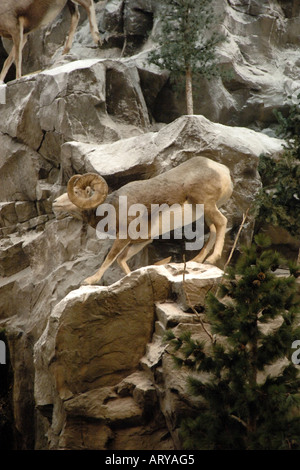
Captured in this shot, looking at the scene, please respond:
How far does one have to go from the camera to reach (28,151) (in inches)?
394

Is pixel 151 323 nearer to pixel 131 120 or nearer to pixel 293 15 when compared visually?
pixel 131 120

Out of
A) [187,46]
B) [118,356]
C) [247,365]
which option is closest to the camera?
[247,365]

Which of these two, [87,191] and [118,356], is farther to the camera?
[87,191]

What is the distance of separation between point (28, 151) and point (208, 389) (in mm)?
6384

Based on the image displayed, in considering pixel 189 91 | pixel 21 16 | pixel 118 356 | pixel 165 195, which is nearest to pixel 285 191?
pixel 165 195

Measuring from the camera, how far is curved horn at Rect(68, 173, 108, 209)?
7.31m

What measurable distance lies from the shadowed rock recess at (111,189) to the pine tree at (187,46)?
22.4 inches

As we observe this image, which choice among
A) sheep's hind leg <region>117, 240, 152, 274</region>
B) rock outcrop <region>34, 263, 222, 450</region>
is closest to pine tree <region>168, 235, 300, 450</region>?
rock outcrop <region>34, 263, 222, 450</region>

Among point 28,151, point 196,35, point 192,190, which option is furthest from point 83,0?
point 192,190

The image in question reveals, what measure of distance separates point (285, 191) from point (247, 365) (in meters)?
3.60

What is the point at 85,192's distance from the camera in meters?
7.35

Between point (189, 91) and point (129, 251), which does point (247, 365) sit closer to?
point (129, 251)

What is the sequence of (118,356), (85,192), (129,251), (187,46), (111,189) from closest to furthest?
1. (118,356)
2. (85,192)
3. (129,251)
4. (111,189)
5. (187,46)

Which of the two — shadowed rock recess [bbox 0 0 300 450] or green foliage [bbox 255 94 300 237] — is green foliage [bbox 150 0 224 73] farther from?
green foliage [bbox 255 94 300 237]
